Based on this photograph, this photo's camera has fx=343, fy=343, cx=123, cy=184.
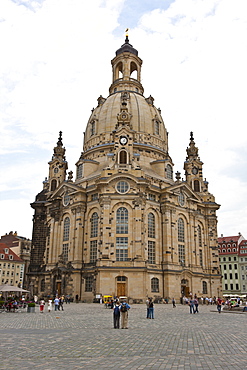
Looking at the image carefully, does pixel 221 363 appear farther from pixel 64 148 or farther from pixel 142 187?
pixel 64 148

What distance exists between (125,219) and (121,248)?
460cm

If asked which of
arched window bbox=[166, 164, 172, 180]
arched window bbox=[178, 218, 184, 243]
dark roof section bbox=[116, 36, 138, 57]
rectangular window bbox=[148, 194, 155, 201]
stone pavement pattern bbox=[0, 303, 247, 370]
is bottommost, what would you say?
stone pavement pattern bbox=[0, 303, 247, 370]

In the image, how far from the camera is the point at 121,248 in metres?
52.9

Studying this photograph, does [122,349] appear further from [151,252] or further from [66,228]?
[66,228]

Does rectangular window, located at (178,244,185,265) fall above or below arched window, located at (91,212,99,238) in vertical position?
below

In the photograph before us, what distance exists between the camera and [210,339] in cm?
1550

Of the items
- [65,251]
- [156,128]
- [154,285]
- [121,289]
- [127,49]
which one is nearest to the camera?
[121,289]

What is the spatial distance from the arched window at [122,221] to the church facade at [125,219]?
16 cm

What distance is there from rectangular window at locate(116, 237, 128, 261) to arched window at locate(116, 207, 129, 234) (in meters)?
1.25

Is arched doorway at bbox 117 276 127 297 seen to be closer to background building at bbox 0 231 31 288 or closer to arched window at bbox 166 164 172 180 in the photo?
arched window at bbox 166 164 172 180

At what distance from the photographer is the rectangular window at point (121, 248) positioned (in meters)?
52.4

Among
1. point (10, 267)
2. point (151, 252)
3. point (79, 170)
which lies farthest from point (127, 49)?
point (10, 267)

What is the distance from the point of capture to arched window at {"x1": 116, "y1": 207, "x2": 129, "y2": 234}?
53.8 m

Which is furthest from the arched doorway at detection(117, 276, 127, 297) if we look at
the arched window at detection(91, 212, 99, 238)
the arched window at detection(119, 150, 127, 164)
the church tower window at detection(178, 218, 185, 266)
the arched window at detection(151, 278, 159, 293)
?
the arched window at detection(119, 150, 127, 164)
